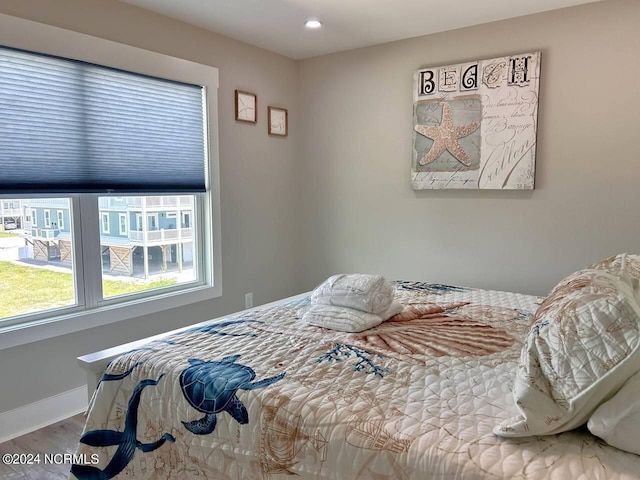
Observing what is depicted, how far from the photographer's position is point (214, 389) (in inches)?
56.7

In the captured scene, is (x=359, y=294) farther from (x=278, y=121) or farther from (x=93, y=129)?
(x=278, y=121)

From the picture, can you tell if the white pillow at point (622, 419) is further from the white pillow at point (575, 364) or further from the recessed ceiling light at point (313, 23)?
the recessed ceiling light at point (313, 23)

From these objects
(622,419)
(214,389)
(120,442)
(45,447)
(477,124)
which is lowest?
(45,447)

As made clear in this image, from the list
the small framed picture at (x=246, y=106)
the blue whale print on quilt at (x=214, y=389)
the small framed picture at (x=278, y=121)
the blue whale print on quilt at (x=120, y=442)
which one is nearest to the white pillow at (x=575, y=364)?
the blue whale print on quilt at (x=214, y=389)

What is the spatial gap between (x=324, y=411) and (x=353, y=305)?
0.85 m

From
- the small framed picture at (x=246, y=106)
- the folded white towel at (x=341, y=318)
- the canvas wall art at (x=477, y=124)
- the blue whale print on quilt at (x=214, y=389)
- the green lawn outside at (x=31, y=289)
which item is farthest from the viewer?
the small framed picture at (x=246, y=106)

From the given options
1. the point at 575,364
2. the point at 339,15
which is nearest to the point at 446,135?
the point at 339,15

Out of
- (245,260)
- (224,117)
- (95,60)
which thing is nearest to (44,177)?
(95,60)

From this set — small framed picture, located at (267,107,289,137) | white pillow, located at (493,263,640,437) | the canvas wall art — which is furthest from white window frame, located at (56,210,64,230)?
white pillow, located at (493,263,640,437)

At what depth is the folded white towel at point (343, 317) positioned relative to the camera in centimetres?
197

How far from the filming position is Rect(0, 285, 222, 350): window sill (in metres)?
2.47

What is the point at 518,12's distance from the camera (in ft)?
9.72

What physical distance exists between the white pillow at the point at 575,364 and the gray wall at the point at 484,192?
6.45 ft

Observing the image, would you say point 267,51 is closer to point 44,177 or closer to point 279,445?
point 44,177
